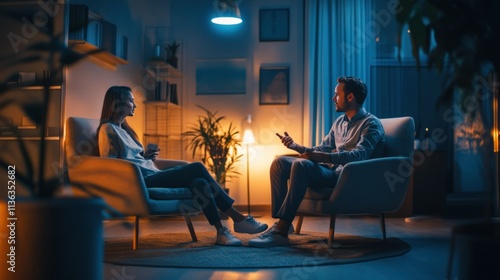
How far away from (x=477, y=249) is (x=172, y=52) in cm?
550

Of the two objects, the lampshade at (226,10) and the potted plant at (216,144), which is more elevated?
the lampshade at (226,10)

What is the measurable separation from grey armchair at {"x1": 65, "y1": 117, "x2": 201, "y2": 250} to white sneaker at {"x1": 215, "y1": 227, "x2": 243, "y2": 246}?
25 centimetres

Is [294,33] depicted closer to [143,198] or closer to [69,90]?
[69,90]

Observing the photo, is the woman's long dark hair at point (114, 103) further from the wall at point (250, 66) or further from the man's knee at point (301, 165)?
the wall at point (250, 66)

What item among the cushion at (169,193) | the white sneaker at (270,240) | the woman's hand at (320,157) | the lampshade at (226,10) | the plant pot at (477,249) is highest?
the lampshade at (226,10)

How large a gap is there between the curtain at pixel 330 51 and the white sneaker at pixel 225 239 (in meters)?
2.97

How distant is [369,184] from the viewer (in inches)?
135

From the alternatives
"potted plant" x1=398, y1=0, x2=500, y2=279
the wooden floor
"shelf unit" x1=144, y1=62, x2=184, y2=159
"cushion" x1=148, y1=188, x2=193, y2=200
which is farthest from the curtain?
"potted plant" x1=398, y1=0, x2=500, y2=279

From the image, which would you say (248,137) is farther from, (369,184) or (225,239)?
(369,184)

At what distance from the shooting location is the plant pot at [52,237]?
1.33 metres

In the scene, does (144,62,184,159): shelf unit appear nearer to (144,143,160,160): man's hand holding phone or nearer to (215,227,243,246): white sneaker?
(144,143,160,160): man's hand holding phone

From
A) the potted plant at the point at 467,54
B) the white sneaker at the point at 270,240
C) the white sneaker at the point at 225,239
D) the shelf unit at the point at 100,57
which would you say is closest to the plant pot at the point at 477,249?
the potted plant at the point at 467,54

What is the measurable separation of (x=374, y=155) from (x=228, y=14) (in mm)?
2306

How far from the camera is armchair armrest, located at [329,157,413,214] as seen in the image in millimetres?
3367
